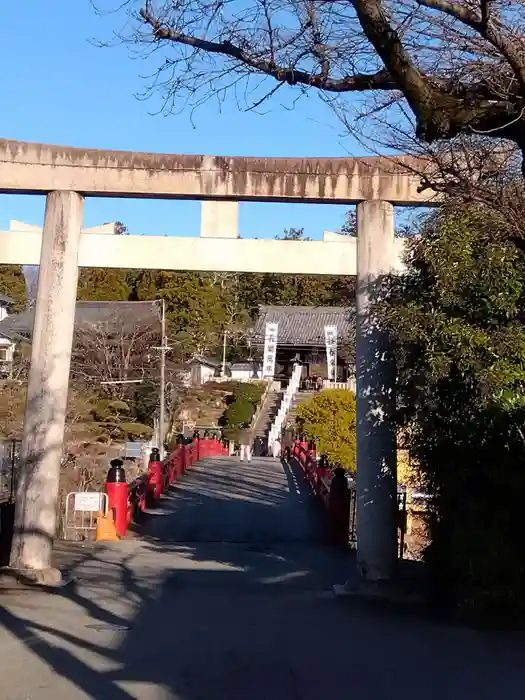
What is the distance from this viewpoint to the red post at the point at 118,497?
1530 centimetres

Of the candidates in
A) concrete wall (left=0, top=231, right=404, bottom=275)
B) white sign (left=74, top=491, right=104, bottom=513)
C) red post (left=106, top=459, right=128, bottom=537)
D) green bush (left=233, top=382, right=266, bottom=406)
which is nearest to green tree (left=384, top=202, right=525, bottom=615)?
concrete wall (left=0, top=231, right=404, bottom=275)

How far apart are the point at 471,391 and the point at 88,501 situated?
331 inches

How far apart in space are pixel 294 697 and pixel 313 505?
1497cm

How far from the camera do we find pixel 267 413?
4697cm

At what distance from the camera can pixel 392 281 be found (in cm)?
977

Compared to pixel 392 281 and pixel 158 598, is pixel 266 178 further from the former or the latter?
pixel 158 598

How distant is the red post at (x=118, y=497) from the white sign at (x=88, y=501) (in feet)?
1.53

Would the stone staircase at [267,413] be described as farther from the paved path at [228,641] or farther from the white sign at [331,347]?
the paved path at [228,641]

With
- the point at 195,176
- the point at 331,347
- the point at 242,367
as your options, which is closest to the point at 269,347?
the point at 331,347

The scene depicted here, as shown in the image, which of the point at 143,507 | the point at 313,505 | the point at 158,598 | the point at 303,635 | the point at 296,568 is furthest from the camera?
the point at 313,505

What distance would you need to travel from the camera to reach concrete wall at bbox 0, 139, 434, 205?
33.6 ft

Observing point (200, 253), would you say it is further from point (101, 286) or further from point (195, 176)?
point (101, 286)

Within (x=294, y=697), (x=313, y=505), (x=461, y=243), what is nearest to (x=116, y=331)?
(x=313, y=505)

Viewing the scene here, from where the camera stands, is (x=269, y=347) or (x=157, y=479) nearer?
(x=157, y=479)
